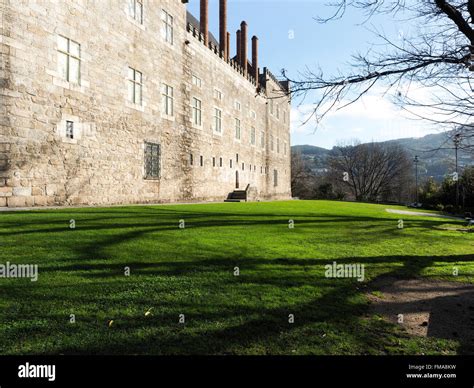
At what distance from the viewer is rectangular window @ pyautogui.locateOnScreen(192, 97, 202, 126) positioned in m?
24.5

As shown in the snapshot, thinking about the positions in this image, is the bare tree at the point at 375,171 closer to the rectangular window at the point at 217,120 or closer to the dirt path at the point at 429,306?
the rectangular window at the point at 217,120

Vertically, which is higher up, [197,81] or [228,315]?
[197,81]

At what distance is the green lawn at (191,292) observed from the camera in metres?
3.18

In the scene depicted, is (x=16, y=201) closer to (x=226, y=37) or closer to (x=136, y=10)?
(x=136, y=10)

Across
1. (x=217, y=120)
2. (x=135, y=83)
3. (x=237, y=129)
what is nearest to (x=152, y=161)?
(x=135, y=83)

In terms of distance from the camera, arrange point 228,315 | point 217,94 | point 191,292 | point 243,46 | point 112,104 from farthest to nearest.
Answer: point 243,46
point 217,94
point 112,104
point 191,292
point 228,315

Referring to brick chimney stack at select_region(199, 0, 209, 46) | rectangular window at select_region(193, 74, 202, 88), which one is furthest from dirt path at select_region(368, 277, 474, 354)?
brick chimney stack at select_region(199, 0, 209, 46)

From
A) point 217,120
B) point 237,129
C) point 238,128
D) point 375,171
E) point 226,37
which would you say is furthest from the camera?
point 375,171

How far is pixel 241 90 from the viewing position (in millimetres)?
34031

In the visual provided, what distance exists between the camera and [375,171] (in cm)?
6900

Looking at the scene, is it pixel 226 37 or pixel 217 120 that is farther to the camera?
pixel 226 37

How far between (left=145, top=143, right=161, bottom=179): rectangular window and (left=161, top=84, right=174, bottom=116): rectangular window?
2.77 m

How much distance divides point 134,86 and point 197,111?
7503mm

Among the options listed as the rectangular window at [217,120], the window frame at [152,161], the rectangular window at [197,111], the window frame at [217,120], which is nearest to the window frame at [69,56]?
the window frame at [152,161]
